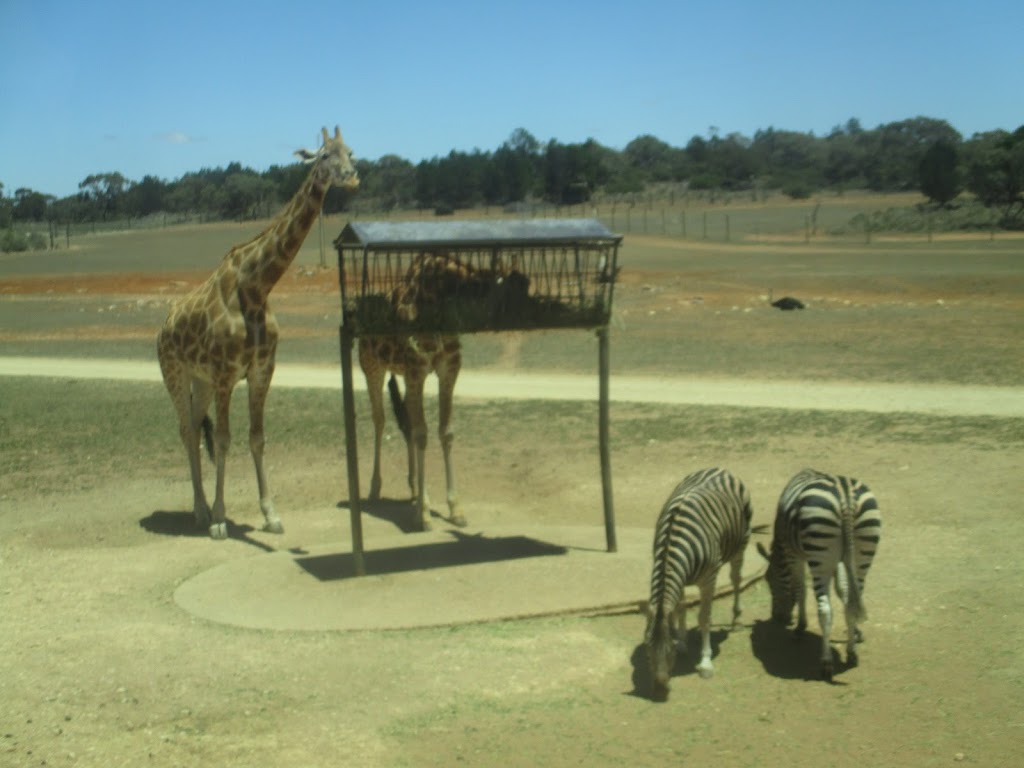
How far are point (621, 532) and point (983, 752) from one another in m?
4.95

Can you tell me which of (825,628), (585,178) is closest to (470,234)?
(825,628)

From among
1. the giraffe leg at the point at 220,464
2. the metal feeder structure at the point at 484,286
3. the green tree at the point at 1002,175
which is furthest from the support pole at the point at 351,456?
the green tree at the point at 1002,175

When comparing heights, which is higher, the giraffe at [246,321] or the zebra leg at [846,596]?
the giraffe at [246,321]

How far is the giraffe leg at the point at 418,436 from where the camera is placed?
11552mm

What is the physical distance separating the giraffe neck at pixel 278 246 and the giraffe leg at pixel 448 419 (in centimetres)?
181

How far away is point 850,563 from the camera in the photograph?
7828 millimetres

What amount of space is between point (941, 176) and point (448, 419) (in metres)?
60.7

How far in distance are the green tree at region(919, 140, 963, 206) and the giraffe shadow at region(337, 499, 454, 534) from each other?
2310 inches

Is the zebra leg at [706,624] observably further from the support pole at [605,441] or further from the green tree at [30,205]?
the green tree at [30,205]

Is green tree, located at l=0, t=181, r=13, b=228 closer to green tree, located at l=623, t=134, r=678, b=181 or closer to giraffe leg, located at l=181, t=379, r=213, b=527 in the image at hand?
green tree, located at l=623, t=134, r=678, b=181

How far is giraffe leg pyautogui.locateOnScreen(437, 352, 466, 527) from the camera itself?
38.9ft

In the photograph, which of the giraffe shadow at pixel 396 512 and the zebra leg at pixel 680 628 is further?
the giraffe shadow at pixel 396 512

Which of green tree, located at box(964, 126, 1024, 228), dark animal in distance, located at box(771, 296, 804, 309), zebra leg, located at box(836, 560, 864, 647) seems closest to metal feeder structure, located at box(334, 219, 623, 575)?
zebra leg, located at box(836, 560, 864, 647)

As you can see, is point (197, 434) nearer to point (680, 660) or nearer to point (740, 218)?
point (680, 660)
